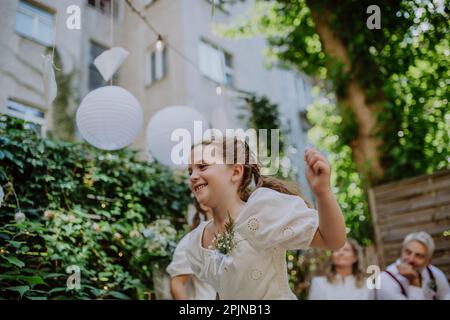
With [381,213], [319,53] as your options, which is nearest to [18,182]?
[381,213]

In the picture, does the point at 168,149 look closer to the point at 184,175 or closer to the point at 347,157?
the point at 184,175

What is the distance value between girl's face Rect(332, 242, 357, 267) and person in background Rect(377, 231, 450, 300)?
43cm

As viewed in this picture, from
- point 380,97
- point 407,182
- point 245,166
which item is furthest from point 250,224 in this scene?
point 380,97

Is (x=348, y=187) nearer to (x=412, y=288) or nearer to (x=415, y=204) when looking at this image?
(x=415, y=204)

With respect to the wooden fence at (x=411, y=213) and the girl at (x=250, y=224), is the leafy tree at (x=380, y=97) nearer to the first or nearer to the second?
the wooden fence at (x=411, y=213)

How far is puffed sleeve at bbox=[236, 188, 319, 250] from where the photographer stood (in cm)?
136

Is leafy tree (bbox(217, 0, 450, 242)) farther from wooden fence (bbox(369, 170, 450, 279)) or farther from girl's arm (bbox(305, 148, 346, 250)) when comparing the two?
girl's arm (bbox(305, 148, 346, 250))

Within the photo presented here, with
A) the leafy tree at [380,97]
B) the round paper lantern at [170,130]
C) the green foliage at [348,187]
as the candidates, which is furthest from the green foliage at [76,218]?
the leafy tree at [380,97]

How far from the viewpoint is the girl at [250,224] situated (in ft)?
4.29

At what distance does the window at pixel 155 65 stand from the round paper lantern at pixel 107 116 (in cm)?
487

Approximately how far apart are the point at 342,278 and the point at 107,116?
231cm

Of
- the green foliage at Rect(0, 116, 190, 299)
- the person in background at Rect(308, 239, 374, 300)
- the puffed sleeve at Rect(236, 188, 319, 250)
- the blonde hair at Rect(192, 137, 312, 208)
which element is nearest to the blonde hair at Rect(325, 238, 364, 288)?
the person in background at Rect(308, 239, 374, 300)

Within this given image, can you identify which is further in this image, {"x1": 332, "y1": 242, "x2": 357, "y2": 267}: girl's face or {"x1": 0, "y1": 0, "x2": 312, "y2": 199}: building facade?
{"x1": 0, "y1": 0, "x2": 312, "y2": 199}: building facade

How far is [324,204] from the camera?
1262 mm
